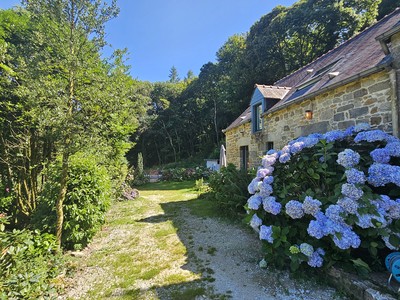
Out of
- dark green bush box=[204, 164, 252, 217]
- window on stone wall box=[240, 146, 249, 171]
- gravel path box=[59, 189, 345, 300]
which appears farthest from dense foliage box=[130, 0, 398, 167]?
gravel path box=[59, 189, 345, 300]

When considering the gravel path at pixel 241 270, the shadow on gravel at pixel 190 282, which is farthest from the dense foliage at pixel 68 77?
the gravel path at pixel 241 270

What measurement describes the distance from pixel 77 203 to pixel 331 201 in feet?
14.9

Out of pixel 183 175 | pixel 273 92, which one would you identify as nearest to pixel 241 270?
pixel 273 92

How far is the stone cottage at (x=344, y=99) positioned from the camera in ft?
11.8

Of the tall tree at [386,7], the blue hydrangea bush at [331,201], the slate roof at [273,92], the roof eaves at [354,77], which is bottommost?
the blue hydrangea bush at [331,201]

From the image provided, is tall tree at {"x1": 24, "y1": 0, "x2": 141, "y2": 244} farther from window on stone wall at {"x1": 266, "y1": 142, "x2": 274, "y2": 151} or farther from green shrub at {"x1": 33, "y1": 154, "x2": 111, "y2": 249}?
window on stone wall at {"x1": 266, "y1": 142, "x2": 274, "y2": 151}

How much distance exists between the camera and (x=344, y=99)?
4.56 metres

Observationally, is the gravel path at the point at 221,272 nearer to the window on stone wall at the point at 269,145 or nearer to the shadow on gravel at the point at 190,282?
the shadow on gravel at the point at 190,282

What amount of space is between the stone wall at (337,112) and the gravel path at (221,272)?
10.2ft

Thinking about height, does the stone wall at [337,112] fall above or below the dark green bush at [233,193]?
above

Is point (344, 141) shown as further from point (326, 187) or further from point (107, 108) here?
point (107, 108)

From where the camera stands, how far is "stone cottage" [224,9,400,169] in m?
3.59

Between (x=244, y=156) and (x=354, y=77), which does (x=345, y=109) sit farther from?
(x=244, y=156)

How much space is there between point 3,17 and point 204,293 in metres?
8.09
